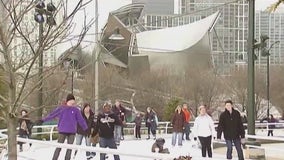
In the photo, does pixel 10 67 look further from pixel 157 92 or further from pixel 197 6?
pixel 197 6

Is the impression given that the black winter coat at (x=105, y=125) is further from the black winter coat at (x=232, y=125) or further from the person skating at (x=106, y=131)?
the black winter coat at (x=232, y=125)

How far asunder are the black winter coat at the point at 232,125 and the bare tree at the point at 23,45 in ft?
25.8

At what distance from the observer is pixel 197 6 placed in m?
78.4

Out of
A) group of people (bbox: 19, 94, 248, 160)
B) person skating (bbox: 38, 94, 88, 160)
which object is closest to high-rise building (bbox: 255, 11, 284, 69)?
group of people (bbox: 19, 94, 248, 160)

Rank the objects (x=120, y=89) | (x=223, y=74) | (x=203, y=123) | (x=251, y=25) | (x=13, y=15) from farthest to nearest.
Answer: (x=223, y=74) → (x=120, y=89) → (x=251, y=25) → (x=203, y=123) → (x=13, y=15)

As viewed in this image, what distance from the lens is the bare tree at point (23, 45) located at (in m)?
5.28

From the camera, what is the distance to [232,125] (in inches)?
523

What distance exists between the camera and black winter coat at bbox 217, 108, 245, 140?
43.4ft

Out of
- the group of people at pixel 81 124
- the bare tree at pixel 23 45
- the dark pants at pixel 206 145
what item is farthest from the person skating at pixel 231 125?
the bare tree at pixel 23 45

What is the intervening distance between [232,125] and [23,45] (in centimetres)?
812

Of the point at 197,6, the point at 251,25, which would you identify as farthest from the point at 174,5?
the point at 251,25

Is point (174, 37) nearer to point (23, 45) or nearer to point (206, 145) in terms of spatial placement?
point (206, 145)

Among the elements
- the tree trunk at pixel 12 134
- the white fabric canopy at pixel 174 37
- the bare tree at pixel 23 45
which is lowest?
the tree trunk at pixel 12 134

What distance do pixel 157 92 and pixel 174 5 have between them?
26408mm
